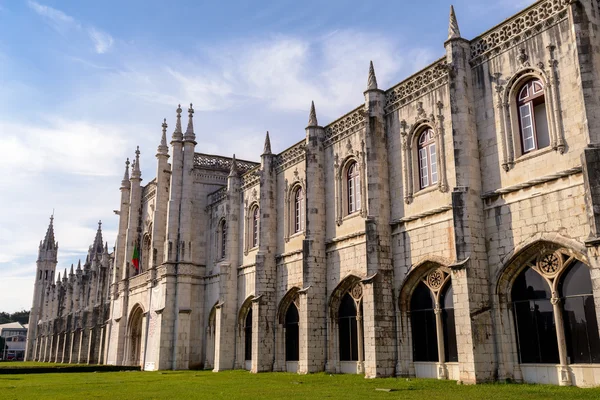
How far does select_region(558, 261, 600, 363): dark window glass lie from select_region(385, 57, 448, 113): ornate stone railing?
817 cm

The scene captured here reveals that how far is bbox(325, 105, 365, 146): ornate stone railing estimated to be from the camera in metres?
25.3

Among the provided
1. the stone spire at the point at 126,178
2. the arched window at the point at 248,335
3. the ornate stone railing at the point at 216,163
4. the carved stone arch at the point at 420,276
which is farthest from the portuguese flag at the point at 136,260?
the carved stone arch at the point at 420,276

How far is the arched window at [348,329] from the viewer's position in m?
24.2

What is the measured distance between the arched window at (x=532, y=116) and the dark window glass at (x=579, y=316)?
155 inches

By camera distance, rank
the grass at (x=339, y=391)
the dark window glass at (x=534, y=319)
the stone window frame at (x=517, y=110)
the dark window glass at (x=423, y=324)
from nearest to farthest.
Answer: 1. the grass at (x=339, y=391)
2. the dark window glass at (x=534, y=319)
3. the stone window frame at (x=517, y=110)
4. the dark window glass at (x=423, y=324)

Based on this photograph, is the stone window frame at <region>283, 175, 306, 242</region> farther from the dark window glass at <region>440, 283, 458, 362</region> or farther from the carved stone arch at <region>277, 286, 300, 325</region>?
the dark window glass at <region>440, 283, 458, 362</region>

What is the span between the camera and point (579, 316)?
1562 cm

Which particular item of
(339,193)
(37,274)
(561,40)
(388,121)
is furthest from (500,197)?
(37,274)

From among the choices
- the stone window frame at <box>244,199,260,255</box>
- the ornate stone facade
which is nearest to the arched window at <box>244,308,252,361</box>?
the ornate stone facade

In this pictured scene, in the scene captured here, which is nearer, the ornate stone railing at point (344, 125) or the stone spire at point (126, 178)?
the ornate stone railing at point (344, 125)

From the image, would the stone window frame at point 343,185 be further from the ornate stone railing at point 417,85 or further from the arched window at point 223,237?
the arched window at point 223,237

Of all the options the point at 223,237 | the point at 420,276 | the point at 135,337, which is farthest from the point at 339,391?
the point at 135,337

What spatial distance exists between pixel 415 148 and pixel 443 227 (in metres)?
3.62

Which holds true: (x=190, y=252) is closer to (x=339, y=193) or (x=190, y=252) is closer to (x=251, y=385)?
(x=339, y=193)
